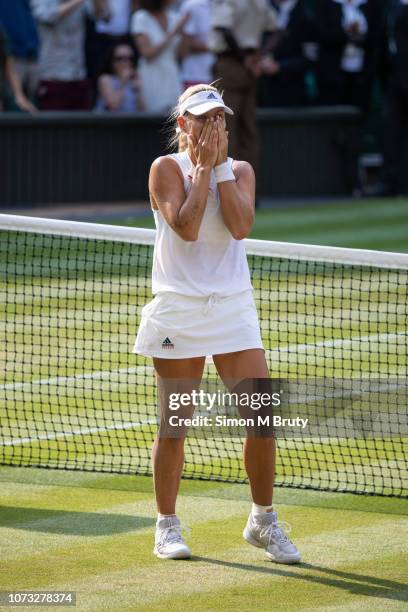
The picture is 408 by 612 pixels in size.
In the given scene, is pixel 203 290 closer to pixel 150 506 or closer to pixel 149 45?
pixel 150 506

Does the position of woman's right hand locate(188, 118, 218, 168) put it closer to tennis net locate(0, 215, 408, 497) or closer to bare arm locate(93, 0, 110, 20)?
tennis net locate(0, 215, 408, 497)

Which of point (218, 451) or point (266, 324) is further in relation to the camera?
point (266, 324)

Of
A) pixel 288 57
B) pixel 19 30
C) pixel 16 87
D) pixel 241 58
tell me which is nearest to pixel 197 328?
pixel 16 87

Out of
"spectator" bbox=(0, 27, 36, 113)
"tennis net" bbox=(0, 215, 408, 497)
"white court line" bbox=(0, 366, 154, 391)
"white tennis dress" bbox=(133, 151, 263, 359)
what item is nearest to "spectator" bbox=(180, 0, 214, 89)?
"spectator" bbox=(0, 27, 36, 113)

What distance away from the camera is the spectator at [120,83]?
19906mm

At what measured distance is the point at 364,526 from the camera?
6941 mm

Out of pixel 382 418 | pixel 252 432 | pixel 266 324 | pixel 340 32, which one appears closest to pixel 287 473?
pixel 382 418

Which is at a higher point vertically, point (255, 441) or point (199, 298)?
point (199, 298)

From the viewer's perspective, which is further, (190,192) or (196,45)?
(196,45)

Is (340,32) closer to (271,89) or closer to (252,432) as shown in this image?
(271,89)

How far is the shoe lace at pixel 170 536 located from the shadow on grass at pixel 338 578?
0.11m

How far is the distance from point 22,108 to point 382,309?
7740mm

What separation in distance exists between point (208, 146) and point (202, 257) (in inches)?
19.3

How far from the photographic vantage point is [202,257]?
20.8 ft
